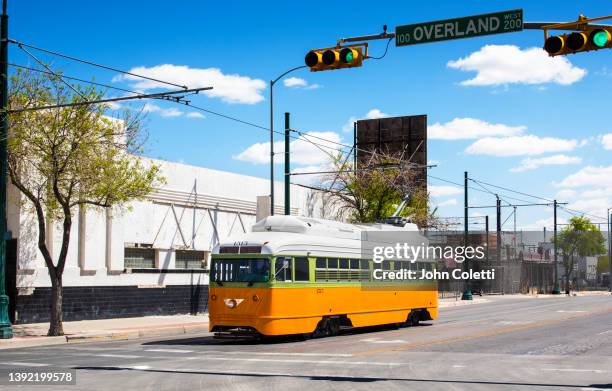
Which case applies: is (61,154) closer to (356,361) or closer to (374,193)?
(356,361)

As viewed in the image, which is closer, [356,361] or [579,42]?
[579,42]

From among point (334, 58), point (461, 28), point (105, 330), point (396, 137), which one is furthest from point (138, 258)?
point (396, 137)

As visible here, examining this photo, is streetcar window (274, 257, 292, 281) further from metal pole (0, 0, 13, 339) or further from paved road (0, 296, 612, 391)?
metal pole (0, 0, 13, 339)

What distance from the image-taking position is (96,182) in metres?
24.1

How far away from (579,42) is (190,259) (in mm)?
25397

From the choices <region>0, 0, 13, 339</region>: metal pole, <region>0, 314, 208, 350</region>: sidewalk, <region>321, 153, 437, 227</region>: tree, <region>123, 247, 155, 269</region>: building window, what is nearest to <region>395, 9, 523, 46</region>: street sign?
<region>0, 0, 13, 339</region>: metal pole

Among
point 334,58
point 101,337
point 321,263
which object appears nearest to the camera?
point 334,58

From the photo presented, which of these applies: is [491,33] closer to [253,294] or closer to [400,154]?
[253,294]

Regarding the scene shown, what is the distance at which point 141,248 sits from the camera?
108 ft

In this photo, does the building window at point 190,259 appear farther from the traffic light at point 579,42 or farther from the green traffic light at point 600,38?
the green traffic light at point 600,38

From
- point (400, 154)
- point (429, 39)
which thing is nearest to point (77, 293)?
point (429, 39)

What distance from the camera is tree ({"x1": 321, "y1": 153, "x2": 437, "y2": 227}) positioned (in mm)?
46031

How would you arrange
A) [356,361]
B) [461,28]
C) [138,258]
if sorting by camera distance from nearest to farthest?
1. [461,28]
2. [356,361]
3. [138,258]

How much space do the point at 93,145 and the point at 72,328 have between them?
6.25 meters
